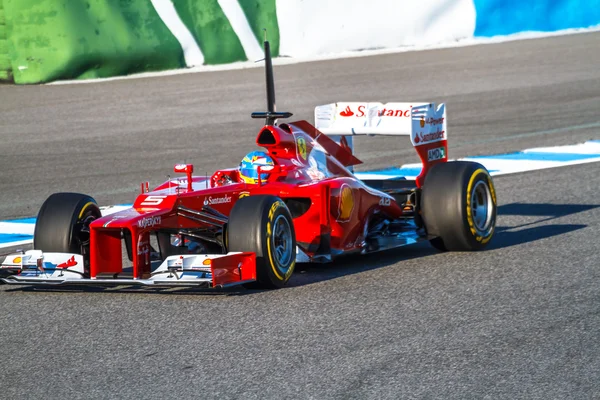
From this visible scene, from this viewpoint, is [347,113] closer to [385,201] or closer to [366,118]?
[366,118]

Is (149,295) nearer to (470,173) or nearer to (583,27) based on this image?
(470,173)

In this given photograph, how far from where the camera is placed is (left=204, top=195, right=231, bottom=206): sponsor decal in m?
7.31

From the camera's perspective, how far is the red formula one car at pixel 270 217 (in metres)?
6.75

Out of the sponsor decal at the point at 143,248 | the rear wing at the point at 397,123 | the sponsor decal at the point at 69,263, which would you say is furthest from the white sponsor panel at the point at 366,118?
the sponsor decal at the point at 69,263

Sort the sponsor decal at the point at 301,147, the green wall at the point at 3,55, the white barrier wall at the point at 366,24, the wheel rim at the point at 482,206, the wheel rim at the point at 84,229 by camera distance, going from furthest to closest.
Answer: the white barrier wall at the point at 366,24
the green wall at the point at 3,55
the wheel rim at the point at 482,206
the sponsor decal at the point at 301,147
the wheel rim at the point at 84,229

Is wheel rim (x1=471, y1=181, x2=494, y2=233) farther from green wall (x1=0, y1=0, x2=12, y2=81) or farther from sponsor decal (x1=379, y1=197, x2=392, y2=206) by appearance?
green wall (x1=0, y1=0, x2=12, y2=81)

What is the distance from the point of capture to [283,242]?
708 cm

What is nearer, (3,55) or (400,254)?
(400,254)

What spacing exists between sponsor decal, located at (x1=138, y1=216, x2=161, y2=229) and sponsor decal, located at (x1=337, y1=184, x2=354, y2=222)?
136 centimetres

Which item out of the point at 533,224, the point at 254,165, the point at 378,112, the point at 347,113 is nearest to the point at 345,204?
the point at 254,165

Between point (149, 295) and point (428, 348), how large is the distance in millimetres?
2159

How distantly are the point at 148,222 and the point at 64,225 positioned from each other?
2.19ft

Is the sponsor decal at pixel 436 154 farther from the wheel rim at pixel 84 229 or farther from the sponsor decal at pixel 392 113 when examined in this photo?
the wheel rim at pixel 84 229

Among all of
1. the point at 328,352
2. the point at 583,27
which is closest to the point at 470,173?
the point at 328,352
